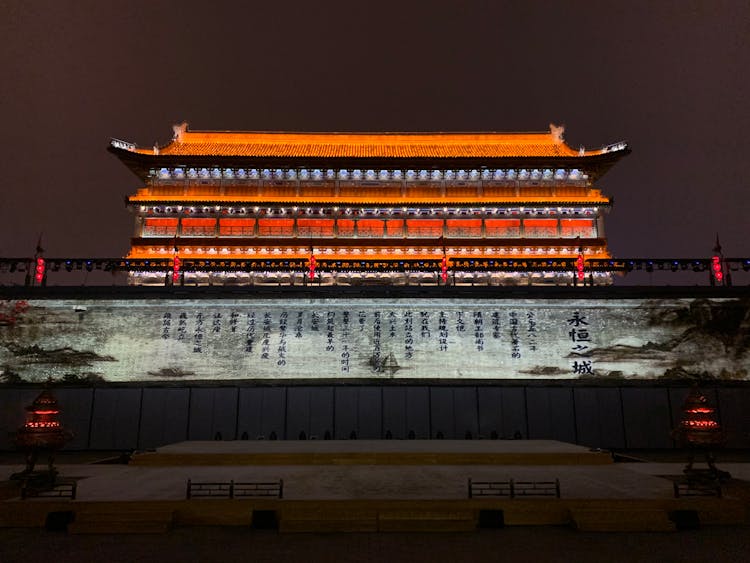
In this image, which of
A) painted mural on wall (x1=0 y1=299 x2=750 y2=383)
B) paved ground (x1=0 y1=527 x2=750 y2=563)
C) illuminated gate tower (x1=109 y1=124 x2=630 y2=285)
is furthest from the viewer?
illuminated gate tower (x1=109 y1=124 x2=630 y2=285)

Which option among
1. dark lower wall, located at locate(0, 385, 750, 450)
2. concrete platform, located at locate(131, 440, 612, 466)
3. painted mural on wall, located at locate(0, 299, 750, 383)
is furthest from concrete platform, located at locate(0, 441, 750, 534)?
painted mural on wall, located at locate(0, 299, 750, 383)

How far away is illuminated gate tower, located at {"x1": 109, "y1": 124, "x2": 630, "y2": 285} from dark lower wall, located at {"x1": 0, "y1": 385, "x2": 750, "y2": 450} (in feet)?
30.7

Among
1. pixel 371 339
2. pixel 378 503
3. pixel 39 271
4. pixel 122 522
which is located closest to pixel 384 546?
pixel 378 503

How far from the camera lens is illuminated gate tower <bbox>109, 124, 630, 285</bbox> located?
2467 centimetres

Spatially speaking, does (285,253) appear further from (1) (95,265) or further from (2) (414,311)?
(2) (414,311)

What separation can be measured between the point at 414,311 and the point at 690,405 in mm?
8493

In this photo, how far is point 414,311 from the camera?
1616 cm

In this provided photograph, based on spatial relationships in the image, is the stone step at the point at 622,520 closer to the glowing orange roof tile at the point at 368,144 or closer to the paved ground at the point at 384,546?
the paved ground at the point at 384,546

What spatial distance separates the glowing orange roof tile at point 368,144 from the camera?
27125 millimetres

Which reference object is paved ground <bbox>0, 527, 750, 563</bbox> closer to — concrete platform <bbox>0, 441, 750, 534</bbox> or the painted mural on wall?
concrete platform <bbox>0, 441, 750, 534</bbox>

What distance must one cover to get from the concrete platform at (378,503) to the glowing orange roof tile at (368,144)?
1969 centimetres

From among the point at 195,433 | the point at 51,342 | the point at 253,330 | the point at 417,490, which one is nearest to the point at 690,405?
the point at 417,490

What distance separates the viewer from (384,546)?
669 centimetres

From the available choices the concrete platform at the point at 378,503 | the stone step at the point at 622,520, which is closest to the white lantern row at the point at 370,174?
the concrete platform at the point at 378,503
